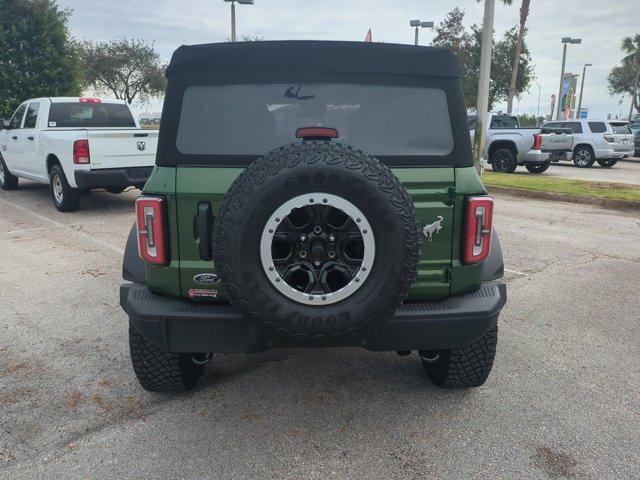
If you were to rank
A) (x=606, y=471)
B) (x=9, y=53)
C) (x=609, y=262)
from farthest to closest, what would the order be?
(x=9, y=53) → (x=609, y=262) → (x=606, y=471)

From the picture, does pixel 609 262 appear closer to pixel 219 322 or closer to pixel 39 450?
pixel 219 322

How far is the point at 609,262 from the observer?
20.9 feet

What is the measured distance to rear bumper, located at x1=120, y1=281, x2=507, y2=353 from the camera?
2.57 metres

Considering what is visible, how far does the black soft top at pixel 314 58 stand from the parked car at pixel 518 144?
44.7ft

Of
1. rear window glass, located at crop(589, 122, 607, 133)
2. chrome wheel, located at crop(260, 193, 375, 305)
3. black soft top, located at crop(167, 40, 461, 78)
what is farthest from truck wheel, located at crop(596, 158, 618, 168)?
chrome wheel, located at crop(260, 193, 375, 305)

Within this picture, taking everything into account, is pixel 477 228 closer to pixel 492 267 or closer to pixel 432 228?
pixel 432 228

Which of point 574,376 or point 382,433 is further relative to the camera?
point 574,376

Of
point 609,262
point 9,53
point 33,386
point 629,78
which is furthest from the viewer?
point 629,78

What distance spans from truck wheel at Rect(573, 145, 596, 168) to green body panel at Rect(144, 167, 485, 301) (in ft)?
63.6

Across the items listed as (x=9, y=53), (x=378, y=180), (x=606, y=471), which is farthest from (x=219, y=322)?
(x=9, y=53)

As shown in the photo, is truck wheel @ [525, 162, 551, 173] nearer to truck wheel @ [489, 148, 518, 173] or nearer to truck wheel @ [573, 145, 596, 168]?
truck wheel @ [489, 148, 518, 173]

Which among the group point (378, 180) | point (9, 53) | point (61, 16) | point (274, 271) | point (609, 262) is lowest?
point (609, 262)

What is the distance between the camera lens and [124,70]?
137 feet

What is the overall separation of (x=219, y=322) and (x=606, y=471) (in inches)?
77.0
